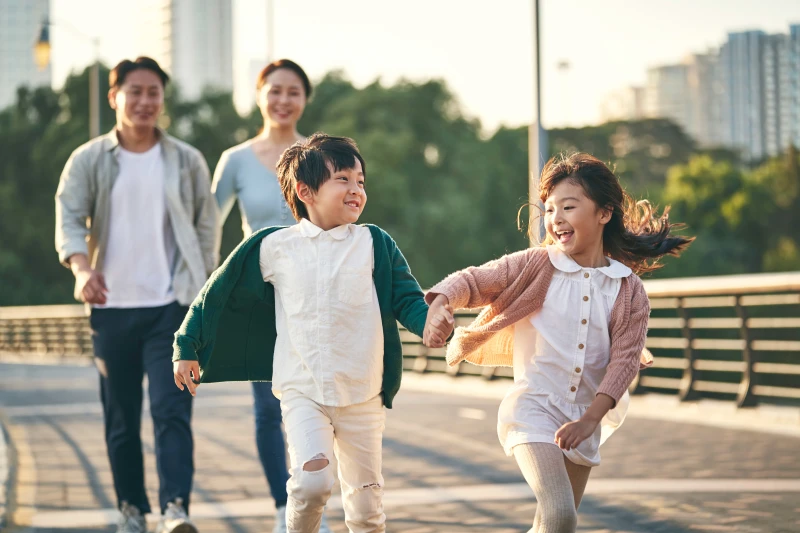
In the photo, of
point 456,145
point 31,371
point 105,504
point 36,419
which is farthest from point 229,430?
point 456,145

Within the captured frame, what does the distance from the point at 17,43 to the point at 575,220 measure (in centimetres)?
15235

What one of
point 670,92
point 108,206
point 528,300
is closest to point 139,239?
point 108,206

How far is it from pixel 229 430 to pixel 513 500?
4675 mm

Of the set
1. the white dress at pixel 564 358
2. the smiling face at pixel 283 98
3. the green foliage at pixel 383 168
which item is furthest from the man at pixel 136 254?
the green foliage at pixel 383 168

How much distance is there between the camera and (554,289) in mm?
4094

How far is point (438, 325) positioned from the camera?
150 inches

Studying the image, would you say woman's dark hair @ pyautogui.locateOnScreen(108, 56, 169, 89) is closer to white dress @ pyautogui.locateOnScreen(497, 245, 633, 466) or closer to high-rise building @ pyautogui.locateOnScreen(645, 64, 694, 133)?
white dress @ pyautogui.locateOnScreen(497, 245, 633, 466)

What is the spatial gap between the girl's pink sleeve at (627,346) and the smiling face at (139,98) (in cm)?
259

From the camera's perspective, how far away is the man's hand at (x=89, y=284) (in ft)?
17.9

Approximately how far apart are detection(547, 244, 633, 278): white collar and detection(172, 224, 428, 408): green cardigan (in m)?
0.43

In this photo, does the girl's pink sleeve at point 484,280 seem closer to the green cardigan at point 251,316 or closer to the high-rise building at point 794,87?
the green cardigan at point 251,316

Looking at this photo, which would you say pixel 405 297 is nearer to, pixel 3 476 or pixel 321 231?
pixel 321 231

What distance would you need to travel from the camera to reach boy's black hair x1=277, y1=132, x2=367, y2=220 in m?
4.14

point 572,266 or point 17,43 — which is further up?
point 17,43
